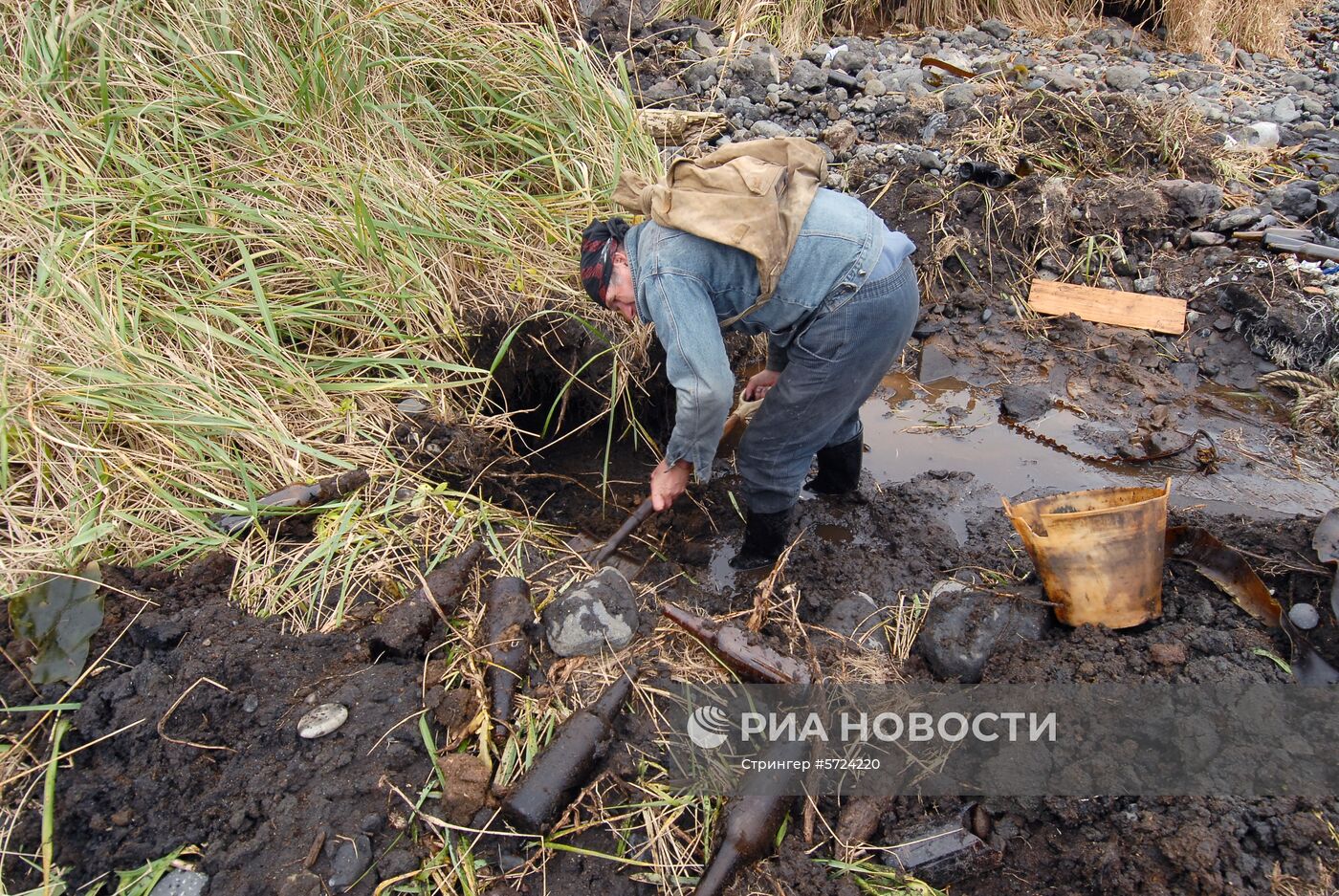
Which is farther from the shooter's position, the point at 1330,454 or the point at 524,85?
the point at 524,85

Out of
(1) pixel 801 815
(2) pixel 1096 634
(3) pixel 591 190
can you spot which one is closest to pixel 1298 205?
(2) pixel 1096 634

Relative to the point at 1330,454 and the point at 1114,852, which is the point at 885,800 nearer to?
the point at 1114,852

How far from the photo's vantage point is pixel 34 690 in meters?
2.04

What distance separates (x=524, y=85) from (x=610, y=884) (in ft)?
12.6

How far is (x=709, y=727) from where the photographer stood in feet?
7.47

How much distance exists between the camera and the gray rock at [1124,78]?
6.30 m

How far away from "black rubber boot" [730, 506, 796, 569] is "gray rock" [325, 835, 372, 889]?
183cm

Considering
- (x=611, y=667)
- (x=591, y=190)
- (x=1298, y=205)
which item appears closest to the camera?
(x=611, y=667)

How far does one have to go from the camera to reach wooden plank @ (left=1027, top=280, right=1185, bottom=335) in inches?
178

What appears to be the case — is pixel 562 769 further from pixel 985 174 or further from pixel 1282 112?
pixel 1282 112

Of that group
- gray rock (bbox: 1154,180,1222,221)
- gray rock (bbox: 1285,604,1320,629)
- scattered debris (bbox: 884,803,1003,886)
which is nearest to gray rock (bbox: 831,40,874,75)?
gray rock (bbox: 1154,180,1222,221)

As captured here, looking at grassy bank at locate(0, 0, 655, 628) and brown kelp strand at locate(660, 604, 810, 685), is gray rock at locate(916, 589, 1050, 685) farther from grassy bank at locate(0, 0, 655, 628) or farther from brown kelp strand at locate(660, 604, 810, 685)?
grassy bank at locate(0, 0, 655, 628)

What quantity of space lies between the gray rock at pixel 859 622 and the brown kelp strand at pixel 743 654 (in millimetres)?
374

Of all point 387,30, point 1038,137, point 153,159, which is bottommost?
point 1038,137
